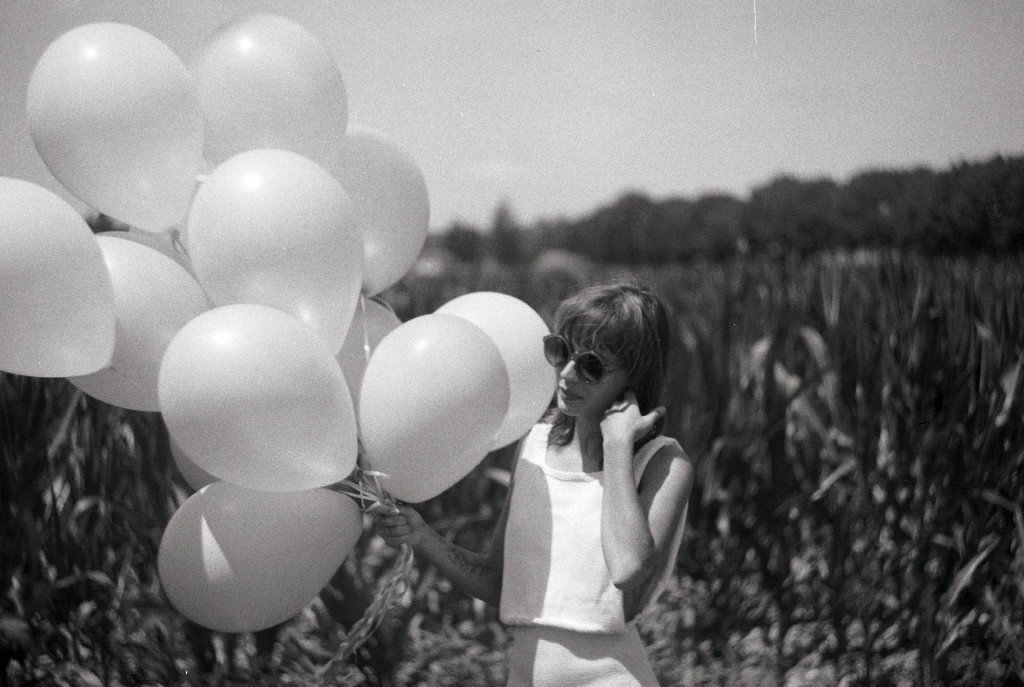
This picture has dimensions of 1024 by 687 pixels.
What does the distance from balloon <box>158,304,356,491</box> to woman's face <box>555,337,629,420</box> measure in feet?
1.11

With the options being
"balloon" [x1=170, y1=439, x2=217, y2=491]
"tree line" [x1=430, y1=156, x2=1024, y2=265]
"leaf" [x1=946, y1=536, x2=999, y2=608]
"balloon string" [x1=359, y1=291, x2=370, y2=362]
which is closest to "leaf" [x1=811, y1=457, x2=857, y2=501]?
"leaf" [x1=946, y1=536, x2=999, y2=608]

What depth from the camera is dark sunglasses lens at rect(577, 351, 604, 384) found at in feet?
4.69

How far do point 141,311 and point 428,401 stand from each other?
0.49 meters

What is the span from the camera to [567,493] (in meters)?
1.48

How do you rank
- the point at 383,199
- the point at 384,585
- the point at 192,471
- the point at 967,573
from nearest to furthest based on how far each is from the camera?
1. the point at 384,585
2. the point at 192,471
3. the point at 383,199
4. the point at 967,573

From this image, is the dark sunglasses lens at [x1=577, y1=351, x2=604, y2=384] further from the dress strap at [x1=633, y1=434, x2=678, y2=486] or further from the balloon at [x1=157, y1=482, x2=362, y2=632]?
the balloon at [x1=157, y1=482, x2=362, y2=632]

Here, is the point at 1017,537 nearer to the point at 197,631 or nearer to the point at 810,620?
the point at 810,620

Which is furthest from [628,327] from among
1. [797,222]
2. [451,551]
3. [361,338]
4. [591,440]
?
[797,222]

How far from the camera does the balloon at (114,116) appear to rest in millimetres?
1536

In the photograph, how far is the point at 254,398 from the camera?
1348 millimetres

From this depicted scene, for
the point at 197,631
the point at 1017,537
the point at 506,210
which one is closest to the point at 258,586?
the point at 197,631

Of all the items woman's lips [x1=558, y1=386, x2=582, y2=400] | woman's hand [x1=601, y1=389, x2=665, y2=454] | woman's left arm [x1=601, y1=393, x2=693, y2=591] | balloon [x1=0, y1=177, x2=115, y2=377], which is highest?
balloon [x1=0, y1=177, x2=115, y2=377]

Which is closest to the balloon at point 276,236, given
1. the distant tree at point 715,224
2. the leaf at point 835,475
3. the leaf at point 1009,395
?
the leaf at point 835,475

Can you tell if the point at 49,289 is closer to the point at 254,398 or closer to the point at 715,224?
the point at 254,398
